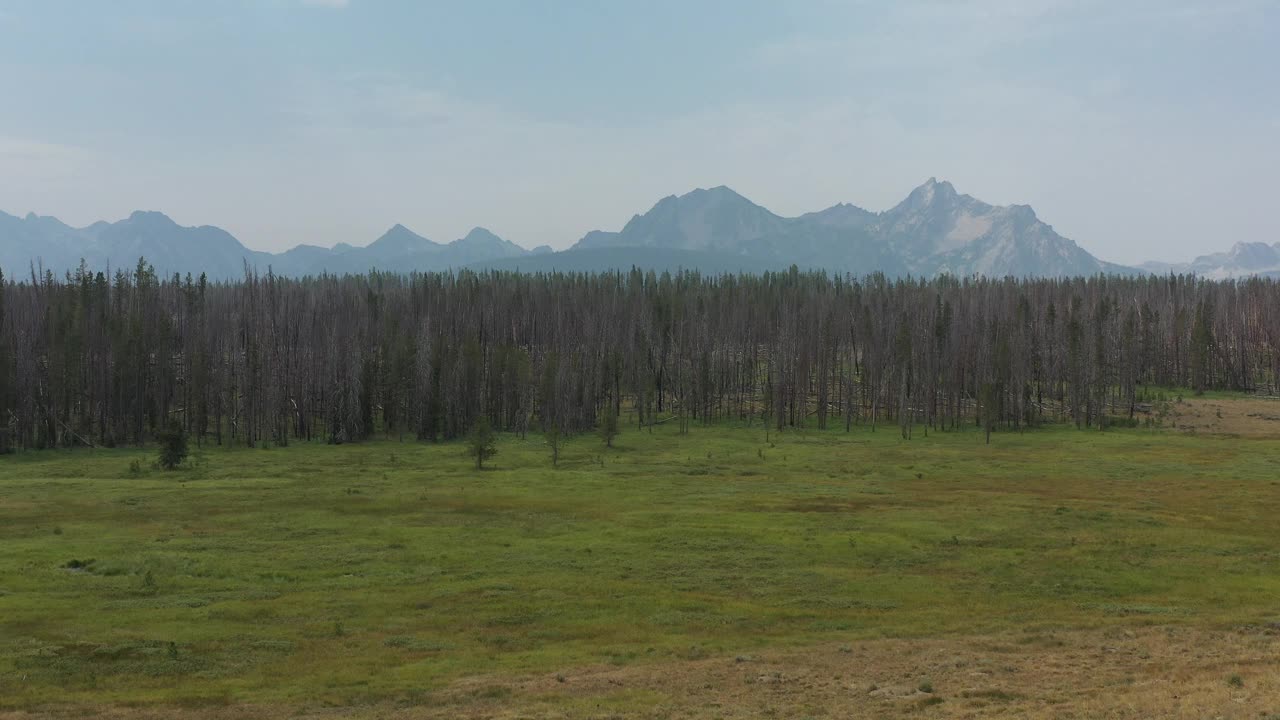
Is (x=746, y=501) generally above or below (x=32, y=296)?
below

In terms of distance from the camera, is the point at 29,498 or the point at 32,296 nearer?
the point at 29,498

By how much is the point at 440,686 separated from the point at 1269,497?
2558 inches

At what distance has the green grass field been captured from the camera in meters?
32.3

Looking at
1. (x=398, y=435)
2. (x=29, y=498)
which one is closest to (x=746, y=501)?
(x=29, y=498)

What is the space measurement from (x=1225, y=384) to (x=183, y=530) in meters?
183

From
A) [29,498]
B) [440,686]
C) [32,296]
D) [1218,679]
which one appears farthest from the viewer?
[32,296]

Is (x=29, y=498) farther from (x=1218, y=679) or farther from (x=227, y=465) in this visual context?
(x=1218, y=679)

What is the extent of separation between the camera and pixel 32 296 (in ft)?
499

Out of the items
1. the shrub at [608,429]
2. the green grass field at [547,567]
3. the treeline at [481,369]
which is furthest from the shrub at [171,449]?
the shrub at [608,429]

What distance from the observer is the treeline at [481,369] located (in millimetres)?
117625

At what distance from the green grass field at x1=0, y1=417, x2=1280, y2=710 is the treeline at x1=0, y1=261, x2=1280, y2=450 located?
36.5m

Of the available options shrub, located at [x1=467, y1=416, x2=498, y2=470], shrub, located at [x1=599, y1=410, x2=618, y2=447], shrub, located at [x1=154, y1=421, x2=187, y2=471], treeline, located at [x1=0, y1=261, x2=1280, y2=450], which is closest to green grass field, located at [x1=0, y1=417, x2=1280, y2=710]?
shrub, located at [x1=467, y1=416, x2=498, y2=470]

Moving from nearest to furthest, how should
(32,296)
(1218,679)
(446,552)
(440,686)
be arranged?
(1218,679) < (440,686) < (446,552) < (32,296)

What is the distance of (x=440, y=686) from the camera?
2898cm
